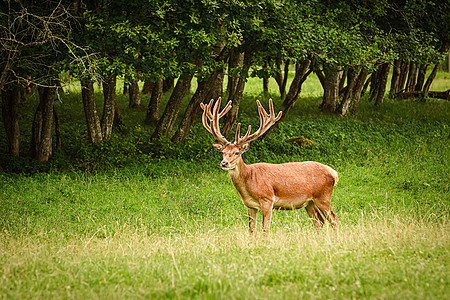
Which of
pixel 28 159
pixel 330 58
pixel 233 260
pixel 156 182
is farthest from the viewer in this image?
pixel 330 58

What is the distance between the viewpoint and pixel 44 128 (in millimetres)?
14211

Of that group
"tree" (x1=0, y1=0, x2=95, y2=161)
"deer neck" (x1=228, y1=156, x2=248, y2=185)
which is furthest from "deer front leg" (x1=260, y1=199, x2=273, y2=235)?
"tree" (x1=0, y1=0, x2=95, y2=161)

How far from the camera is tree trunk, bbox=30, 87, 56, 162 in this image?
46.4 ft

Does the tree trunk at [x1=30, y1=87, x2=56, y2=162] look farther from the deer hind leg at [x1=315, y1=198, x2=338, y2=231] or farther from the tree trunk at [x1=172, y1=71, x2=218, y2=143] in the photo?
the deer hind leg at [x1=315, y1=198, x2=338, y2=231]

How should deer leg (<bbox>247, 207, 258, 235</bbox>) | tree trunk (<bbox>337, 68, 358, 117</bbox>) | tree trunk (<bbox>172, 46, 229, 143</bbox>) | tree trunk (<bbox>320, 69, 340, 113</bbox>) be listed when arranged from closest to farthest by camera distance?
deer leg (<bbox>247, 207, 258, 235</bbox>)
tree trunk (<bbox>172, 46, 229, 143</bbox>)
tree trunk (<bbox>337, 68, 358, 117</bbox>)
tree trunk (<bbox>320, 69, 340, 113</bbox>)

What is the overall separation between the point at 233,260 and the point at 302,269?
0.96 m

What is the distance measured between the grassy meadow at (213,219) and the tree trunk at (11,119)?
552 mm

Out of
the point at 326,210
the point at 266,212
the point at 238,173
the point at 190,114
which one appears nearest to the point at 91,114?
the point at 190,114

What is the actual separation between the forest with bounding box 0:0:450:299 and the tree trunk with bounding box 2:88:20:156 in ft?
0.21

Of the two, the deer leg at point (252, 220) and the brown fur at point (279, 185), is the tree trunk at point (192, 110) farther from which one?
the deer leg at point (252, 220)

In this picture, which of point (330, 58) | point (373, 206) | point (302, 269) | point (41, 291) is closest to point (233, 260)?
point (302, 269)

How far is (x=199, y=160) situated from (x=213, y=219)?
16.1 feet

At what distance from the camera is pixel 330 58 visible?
49.9 feet

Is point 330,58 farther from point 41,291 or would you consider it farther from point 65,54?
point 41,291
